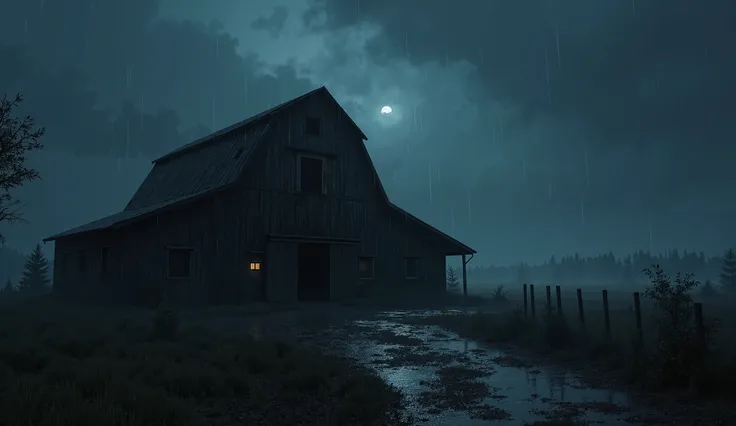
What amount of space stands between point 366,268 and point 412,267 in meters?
3.33

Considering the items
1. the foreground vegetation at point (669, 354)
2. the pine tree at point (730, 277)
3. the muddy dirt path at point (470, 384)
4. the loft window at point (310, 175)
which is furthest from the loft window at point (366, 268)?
the pine tree at point (730, 277)

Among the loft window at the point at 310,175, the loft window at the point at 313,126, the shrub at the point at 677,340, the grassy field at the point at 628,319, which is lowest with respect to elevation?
the grassy field at the point at 628,319

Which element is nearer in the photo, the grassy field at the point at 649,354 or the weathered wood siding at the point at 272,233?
the grassy field at the point at 649,354

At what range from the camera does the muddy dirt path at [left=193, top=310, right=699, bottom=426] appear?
240 inches

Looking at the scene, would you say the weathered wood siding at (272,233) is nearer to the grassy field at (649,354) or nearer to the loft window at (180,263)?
the loft window at (180,263)

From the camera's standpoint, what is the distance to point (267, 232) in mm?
23844

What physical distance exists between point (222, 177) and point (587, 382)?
1966 cm

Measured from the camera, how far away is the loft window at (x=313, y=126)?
84.2ft

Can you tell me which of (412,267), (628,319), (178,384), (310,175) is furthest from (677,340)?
(412,267)

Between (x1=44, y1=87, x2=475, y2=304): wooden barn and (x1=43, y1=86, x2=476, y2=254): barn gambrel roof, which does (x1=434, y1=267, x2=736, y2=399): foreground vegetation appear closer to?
(x1=44, y1=87, x2=475, y2=304): wooden barn

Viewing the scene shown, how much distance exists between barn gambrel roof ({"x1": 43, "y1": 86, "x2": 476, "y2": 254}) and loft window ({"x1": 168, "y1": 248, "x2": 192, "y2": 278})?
211 centimetres

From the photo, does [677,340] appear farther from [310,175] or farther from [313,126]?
[313,126]

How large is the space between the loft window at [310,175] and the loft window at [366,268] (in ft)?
15.5

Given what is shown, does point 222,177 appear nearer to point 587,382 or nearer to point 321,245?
point 321,245
